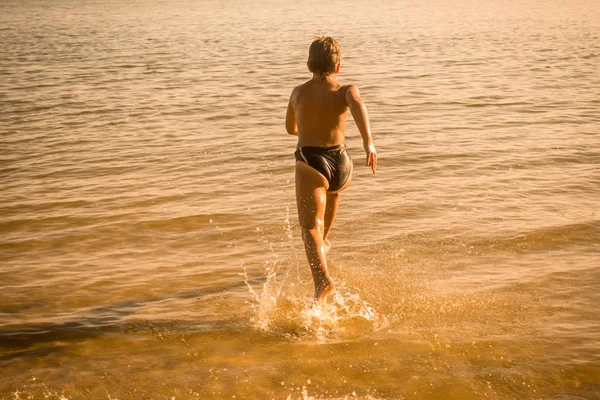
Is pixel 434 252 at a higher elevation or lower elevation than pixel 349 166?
lower

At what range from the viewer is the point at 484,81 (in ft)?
Result: 53.5

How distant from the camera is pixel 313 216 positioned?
5.10 metres

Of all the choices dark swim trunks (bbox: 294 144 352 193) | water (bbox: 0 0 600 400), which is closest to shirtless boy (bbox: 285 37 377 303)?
dark swim trunks (bbox: 294 144 352 193)

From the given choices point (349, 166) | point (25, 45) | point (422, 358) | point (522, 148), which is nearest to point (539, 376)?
point (422, 358)

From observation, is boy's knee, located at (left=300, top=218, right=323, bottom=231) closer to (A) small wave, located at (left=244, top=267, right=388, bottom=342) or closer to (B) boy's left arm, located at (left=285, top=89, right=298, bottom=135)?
(A) small wave, located at (left=244, top=267, right=388, bottom=342)

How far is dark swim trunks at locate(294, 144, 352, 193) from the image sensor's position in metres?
5.09

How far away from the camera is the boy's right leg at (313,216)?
5.05 metres

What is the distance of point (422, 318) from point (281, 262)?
1.70 meters

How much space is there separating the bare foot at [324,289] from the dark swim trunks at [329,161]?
A: 2.25ft

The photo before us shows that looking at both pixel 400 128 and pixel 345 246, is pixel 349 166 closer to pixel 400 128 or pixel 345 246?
pixel 345 246

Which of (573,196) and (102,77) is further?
(102,77)

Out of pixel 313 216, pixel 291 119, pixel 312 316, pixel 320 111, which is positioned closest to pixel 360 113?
pixel 320 111

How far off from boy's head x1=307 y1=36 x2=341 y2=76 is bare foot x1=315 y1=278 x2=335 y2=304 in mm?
1472

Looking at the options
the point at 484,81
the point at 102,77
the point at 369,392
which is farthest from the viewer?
the point at 102,77
